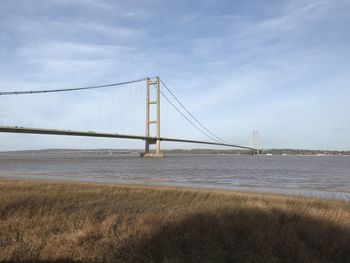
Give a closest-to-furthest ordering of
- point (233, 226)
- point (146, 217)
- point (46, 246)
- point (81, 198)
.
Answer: point (46, 246) → point (233, 226) → point (146, 217) → point (81, 198)

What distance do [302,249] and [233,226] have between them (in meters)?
1.17

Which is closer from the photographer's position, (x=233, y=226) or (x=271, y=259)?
(x=271, y=259)

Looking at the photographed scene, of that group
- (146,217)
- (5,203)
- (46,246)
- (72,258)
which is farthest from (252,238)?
(5,203)

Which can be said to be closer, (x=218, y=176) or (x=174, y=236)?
(x=174, y=236)

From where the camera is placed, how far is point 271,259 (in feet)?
16.9

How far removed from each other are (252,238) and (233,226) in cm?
55

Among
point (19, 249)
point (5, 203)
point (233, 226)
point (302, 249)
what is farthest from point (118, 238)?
point (5, 203)

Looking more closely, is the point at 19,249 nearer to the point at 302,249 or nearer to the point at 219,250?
the point at 219,250

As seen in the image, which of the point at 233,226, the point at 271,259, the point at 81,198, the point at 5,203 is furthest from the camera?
the point at 81,198

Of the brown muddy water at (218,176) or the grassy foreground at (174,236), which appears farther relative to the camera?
the brown muddy water at (218,176)

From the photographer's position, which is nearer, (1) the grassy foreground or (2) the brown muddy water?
(1) the grassy foreground

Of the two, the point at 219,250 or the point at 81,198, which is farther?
the point at 81,198

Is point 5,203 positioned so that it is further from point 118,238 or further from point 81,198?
point 118,238

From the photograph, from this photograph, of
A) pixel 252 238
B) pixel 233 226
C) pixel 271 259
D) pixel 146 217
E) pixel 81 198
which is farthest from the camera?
pixel 81 198
